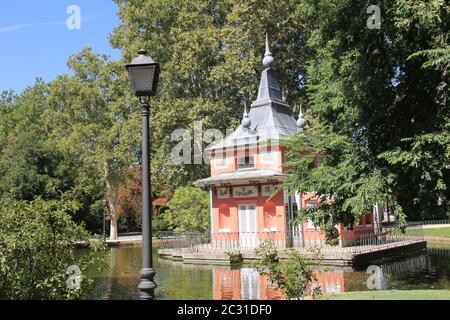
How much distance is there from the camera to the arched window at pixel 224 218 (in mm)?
31719

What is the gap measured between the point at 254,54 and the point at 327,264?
20.2m

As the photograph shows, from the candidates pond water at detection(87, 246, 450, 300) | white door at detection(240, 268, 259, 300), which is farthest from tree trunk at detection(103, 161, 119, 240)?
white door at detection(240, 268, 259, 300)

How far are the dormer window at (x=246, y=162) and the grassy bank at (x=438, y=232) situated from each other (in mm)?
16806

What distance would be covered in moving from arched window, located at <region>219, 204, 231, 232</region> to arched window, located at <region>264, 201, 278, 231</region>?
2645 mm

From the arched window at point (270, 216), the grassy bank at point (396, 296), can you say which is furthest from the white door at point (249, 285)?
the arched window at point (270, 216)

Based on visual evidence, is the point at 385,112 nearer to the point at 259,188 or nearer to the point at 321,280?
the point at 321,280

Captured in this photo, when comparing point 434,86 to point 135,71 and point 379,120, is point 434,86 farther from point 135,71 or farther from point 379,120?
point 135,71

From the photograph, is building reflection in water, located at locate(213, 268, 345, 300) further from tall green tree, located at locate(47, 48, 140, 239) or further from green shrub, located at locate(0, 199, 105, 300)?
tall green tree, located at locate(47, 48, 140, 239)

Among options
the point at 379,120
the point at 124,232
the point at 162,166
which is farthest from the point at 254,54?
the point at 124,232

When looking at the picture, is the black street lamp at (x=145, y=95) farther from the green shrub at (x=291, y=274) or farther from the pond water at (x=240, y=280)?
the pond water at (x=240, y=280)

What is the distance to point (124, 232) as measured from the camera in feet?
198

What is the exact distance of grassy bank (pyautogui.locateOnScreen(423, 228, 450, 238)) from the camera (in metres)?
38.2

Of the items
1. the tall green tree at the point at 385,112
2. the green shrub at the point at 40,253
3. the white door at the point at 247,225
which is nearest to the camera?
the green shrub at the point at 40,253
